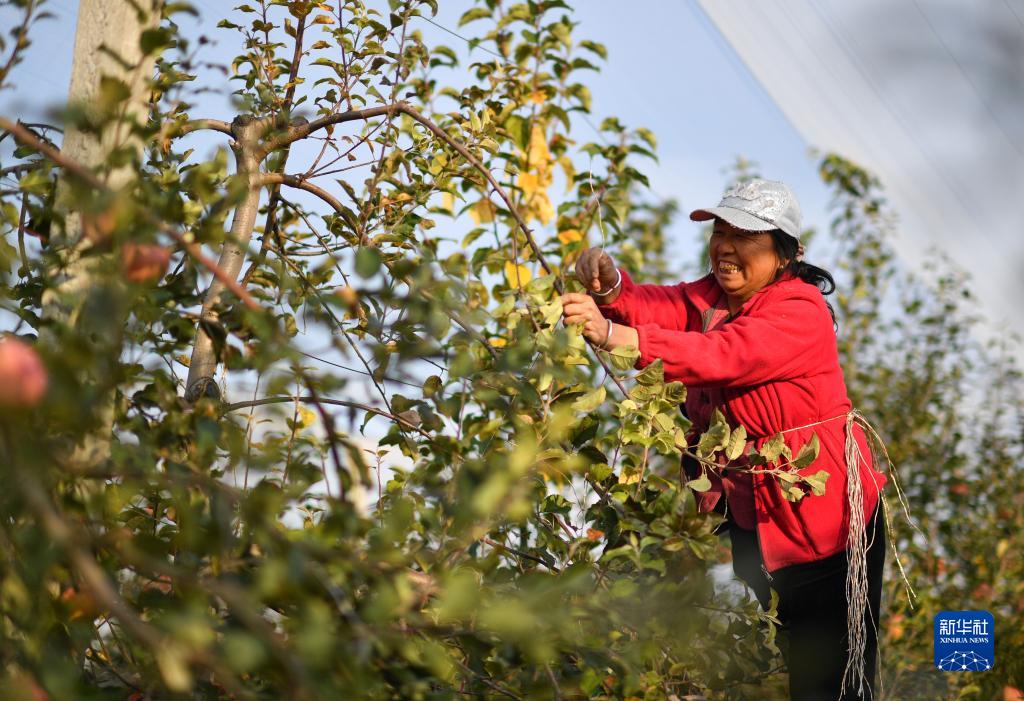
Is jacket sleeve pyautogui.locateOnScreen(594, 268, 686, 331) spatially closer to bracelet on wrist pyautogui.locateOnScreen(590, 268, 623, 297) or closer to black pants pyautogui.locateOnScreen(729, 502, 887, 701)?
bracelet on wrist pyautogui.locateOnScreen(590, 268, 623, 297)

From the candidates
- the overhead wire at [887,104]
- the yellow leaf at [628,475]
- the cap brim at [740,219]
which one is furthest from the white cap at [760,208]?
the overhead wire at [887,104]

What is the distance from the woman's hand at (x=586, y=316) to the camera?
159 cm

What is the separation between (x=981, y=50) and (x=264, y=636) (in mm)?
4741

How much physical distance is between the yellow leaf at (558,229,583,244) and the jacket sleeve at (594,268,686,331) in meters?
0.43

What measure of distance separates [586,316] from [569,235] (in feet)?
2.98

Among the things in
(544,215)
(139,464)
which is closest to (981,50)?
(544,215)

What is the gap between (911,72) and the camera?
15.7ft

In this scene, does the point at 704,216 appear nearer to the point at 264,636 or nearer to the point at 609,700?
the point at 609,700

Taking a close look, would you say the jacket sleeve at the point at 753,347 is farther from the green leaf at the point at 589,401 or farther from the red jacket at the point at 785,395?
the green leaf at the point at 589,401

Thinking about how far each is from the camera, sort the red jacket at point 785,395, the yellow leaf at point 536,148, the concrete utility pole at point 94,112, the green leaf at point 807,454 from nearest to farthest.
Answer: the concrete utility pole at point 94,112 → the green leaf at point 807,454 → the red jacket at point 785,395 → the yellow leaf at point 536,148

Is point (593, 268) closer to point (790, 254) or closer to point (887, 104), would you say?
point (790, 254)

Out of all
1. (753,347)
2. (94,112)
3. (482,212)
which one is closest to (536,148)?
(482,212)

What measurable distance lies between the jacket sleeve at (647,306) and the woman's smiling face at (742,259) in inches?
5.0

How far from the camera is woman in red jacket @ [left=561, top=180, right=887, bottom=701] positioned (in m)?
1.83
